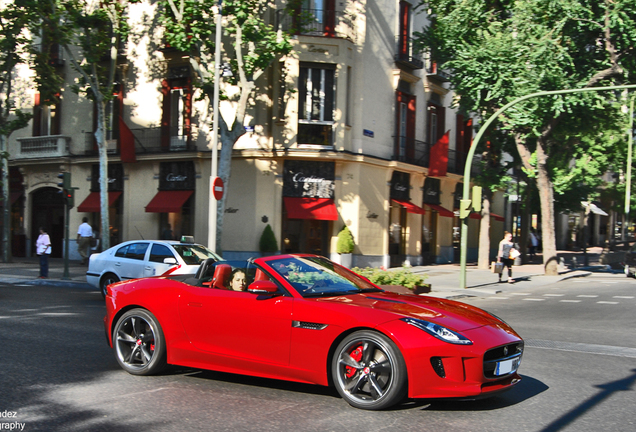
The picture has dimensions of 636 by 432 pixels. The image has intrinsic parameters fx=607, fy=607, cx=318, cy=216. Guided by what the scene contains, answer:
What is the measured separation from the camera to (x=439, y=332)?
5066 mm

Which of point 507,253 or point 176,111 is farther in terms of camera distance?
point 176,111

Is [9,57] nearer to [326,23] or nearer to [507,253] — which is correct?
[326,23]

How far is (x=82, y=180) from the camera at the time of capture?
30.6 meters

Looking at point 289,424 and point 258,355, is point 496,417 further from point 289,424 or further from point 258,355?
point 258,355

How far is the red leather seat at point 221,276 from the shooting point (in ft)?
20.7

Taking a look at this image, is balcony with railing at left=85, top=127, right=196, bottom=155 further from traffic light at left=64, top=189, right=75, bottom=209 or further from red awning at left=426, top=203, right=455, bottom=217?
red awning at left=426, top=203, right=455, bottom=217

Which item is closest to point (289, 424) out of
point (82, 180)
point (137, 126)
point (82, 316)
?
point (82, 316)

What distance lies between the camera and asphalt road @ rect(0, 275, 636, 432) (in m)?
4.80

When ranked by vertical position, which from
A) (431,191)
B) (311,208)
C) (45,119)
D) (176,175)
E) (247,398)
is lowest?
(247,398)

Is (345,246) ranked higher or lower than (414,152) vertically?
lower

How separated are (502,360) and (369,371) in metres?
1.15

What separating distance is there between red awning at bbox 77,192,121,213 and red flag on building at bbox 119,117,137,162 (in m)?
2.38

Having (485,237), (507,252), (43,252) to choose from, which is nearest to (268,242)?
(43,252)

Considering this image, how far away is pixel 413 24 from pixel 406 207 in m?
9.01
